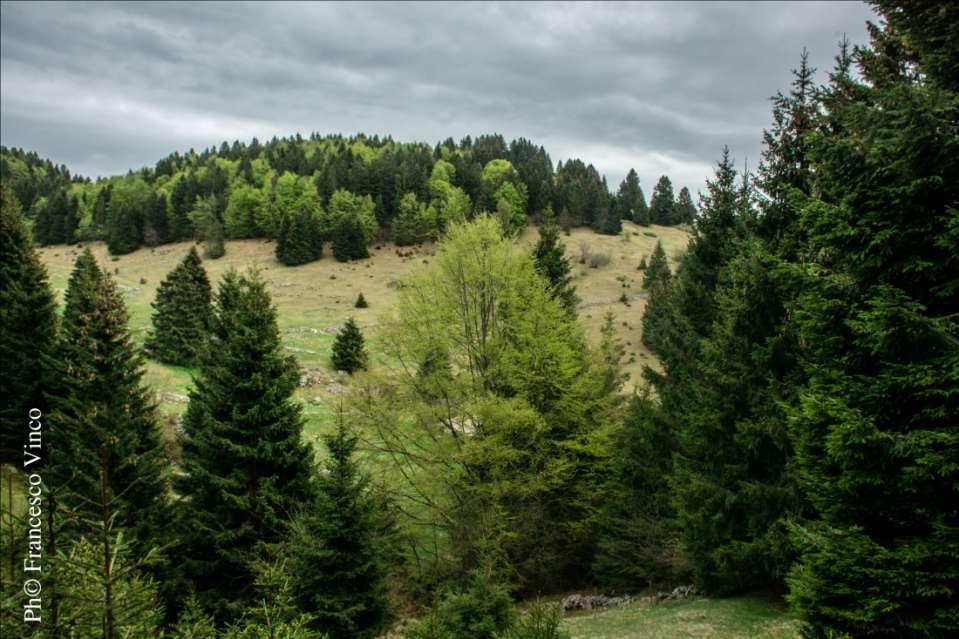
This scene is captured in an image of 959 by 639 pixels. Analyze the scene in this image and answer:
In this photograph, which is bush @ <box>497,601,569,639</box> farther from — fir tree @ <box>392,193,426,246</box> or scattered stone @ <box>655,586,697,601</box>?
fir tree @ <box>392,193,426,246</box>

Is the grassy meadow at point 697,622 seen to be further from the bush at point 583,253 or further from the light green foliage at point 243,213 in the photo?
the light green foliage at point 243,213

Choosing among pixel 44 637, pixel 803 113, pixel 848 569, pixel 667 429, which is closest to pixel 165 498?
pixel 44 637

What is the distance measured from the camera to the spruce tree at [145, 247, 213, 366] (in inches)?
A: 1559

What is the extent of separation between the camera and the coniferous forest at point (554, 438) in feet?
24.3

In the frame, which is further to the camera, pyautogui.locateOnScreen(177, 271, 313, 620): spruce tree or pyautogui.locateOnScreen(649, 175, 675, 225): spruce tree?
pyautogui.locateOnScreen(649, 175, 675, 225): spruce tree

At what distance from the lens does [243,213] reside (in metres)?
102

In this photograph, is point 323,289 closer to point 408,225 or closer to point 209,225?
point 408,225

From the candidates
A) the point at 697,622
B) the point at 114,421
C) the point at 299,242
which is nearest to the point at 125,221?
the point at 299,242

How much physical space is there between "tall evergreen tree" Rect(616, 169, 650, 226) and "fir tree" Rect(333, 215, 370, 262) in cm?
6765

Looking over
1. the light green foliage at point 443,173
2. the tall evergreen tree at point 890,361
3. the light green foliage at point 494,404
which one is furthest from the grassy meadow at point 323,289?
the light green foliage at point 443,173

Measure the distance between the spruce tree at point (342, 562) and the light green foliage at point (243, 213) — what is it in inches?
3966

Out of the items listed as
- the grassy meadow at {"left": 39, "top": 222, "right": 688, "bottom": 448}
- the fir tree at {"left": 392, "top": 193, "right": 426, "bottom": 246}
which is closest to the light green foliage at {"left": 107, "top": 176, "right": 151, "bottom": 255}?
the grassy meadow at {"left": 39, "top": 222, "right": 688, "bottom": 448}

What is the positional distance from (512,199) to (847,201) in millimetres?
112086

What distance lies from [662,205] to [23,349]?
138 m
